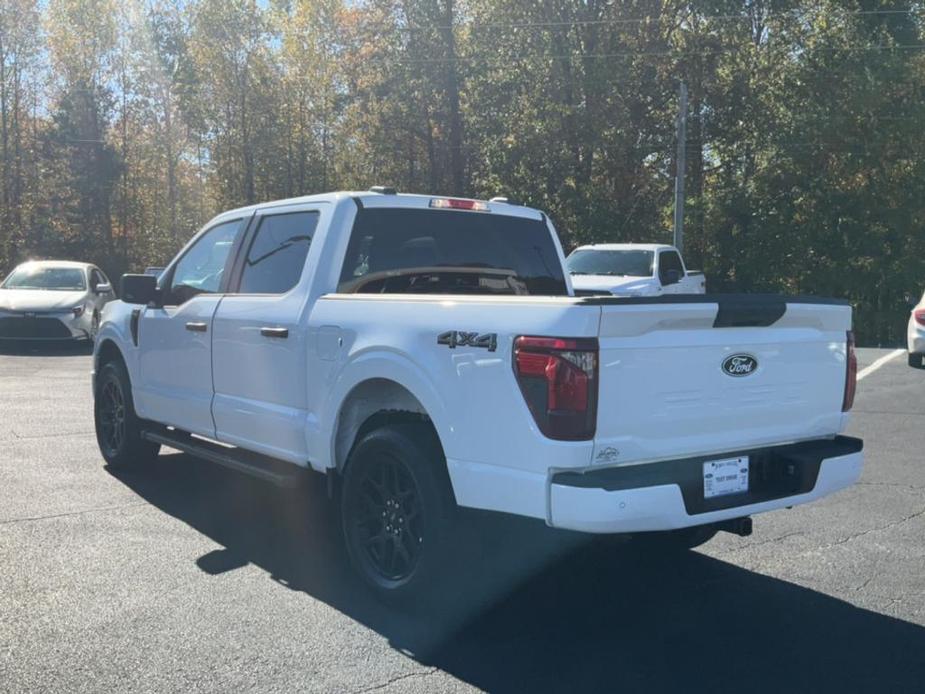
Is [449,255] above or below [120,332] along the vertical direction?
above

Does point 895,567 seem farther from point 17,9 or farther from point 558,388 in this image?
point 17,9

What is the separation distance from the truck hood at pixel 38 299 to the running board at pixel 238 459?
11896 mm

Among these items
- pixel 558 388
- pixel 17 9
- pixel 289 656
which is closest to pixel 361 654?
pixel 289 656

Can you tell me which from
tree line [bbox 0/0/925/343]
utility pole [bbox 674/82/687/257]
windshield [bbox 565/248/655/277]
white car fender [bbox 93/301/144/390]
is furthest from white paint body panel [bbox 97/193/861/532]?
tree line [bbox 0/0/925/343]

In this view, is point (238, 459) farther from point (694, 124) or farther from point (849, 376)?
point (694, 124)

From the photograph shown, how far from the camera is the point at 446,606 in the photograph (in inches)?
182

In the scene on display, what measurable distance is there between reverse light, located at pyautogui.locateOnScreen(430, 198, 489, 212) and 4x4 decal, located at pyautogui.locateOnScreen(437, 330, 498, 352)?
5.83 feet

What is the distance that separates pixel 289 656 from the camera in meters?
4.04

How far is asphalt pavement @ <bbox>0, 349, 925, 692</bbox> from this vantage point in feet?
12.8

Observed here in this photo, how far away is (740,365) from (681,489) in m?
0.65

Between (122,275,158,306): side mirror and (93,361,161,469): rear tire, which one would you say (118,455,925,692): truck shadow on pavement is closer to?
(93,361,161,469): rear tire

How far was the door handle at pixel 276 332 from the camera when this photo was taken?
539 centimetres

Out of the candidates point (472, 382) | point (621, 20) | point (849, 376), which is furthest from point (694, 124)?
point (472, 382)

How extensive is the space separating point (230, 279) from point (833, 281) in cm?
2914
